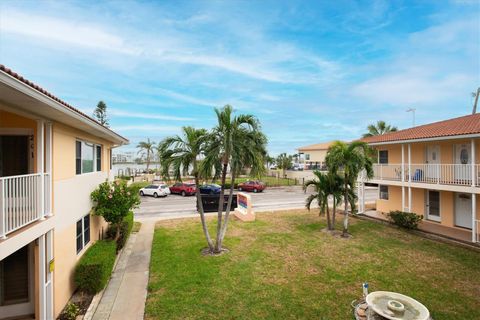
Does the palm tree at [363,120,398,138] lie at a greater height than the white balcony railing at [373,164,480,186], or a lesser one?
greater

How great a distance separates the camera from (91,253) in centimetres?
775

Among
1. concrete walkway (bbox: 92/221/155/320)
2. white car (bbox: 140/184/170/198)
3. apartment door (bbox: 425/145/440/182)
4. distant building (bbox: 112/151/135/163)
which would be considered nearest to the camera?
concrete walkway (bbox: 92/221/155/320)

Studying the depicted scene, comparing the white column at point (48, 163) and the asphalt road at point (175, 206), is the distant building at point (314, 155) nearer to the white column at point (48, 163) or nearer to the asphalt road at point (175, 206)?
the asphalt road at point (175, 206)

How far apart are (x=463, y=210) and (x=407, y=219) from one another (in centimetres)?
278

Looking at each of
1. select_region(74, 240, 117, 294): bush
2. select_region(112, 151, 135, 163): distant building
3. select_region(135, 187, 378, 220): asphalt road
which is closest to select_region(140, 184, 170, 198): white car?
select_region(135, 187, 378, 220): asphalt road

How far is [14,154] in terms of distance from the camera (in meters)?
6.14

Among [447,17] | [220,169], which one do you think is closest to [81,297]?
[220,169]

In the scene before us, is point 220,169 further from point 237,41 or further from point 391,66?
point 391,66

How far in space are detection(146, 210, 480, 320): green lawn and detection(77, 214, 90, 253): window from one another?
2.38m

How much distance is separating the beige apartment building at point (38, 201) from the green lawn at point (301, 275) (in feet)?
7.92

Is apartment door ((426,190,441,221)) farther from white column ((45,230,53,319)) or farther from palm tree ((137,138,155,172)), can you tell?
palm tree ((137,138,155,172))

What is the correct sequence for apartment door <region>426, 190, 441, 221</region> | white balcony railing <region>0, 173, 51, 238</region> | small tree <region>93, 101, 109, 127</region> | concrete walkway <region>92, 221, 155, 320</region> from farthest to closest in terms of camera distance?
small tree <region>93, 101, 109, 127</region> < apartment door <region>426, 190, 441, 221</region> < concrete walkway <region>92, 221, 155, 320</region> < white balcony railing <region>0, 173, 51, 238</region>

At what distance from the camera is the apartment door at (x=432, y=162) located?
13.6 meters

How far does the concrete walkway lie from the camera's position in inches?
247
